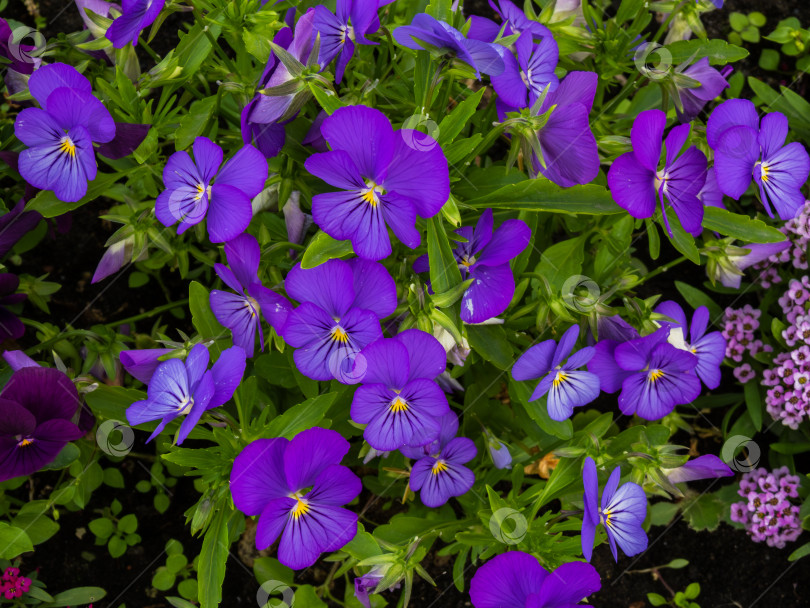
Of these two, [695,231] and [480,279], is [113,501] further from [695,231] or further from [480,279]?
[695,231]

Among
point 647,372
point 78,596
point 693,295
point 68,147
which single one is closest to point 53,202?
point 68,147

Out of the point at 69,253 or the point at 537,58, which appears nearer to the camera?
the point at 537,58

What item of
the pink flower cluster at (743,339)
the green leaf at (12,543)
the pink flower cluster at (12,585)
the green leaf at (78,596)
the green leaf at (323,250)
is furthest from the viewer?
the pink flower cluster at (743,339)

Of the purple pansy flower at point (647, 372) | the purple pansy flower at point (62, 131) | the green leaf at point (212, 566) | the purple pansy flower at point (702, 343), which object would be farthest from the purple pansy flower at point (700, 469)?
the purple pansy flower at point (62, 131)

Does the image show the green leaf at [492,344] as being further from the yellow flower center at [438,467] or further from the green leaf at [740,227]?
the green leaf at [740,227]

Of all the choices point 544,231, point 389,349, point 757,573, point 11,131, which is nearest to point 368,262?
point 389,349

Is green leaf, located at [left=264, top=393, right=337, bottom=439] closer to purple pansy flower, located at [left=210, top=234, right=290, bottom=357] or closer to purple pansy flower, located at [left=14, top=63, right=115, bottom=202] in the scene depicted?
purple pansy flower, located at [left=210, top=234, right=290, bottom=357]
